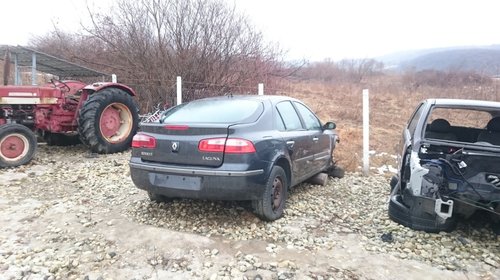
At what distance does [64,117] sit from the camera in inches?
313

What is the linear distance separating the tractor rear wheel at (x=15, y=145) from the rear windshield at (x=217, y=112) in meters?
3.45

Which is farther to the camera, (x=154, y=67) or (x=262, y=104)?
(x=154, y=67)

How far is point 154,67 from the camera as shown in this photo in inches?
478

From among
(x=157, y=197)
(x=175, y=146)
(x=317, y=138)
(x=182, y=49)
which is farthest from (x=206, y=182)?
(x=182, y=49)

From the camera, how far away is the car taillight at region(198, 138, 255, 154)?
4129mm

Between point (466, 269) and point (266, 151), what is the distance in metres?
2.14

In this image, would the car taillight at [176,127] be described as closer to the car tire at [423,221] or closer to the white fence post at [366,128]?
the car tire at [423,221]

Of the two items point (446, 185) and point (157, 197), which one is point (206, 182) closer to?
point (157, 197)

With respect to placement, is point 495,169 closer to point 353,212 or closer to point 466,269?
point 466,269

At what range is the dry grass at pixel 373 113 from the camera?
28.5 ft

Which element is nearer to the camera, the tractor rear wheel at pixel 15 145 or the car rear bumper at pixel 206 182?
the car rear bumper at pixel 206 182

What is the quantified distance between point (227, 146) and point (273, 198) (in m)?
0.89

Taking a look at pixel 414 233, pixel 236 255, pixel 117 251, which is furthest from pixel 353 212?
pixel 117 251

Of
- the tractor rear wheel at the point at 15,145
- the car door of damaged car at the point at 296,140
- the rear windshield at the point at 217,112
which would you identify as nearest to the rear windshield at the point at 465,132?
the car door of damaged car at the point at 296,140
